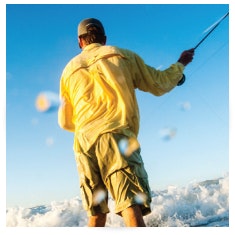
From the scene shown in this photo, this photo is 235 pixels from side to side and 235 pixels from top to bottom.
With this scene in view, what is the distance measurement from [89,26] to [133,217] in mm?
1295

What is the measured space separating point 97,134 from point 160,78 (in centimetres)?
64

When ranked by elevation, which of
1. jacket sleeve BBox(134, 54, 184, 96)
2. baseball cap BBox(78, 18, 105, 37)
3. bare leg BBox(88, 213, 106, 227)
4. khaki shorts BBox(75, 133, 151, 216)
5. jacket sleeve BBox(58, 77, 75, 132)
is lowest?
bare leg BBox(88, 213, 106, 227)

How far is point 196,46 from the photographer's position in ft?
9.93

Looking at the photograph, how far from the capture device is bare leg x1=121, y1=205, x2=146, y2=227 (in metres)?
2.22

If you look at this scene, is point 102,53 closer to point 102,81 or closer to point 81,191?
point 102,81

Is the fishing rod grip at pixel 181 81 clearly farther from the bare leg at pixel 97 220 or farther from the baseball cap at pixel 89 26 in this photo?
the bare leg at pixel 97 220

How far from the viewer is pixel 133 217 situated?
2.23m

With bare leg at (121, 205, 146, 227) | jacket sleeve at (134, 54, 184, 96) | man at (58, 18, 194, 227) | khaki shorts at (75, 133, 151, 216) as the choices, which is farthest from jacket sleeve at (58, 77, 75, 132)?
bare leg at (121, 205, 146, 227)

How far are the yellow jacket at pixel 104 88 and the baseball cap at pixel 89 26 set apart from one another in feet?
0.35

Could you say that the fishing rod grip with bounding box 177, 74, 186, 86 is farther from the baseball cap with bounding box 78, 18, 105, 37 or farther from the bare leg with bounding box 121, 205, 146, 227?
the bare leg with bounding box 121, 205, 146, 227

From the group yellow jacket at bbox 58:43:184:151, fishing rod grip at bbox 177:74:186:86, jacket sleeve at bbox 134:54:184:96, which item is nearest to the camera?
yellow jacket at bbox 58:43:184:151

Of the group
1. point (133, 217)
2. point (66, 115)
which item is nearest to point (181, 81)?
point (66, 115)

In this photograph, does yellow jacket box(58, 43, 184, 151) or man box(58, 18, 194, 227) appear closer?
man box(58, 18, 194, 227)
